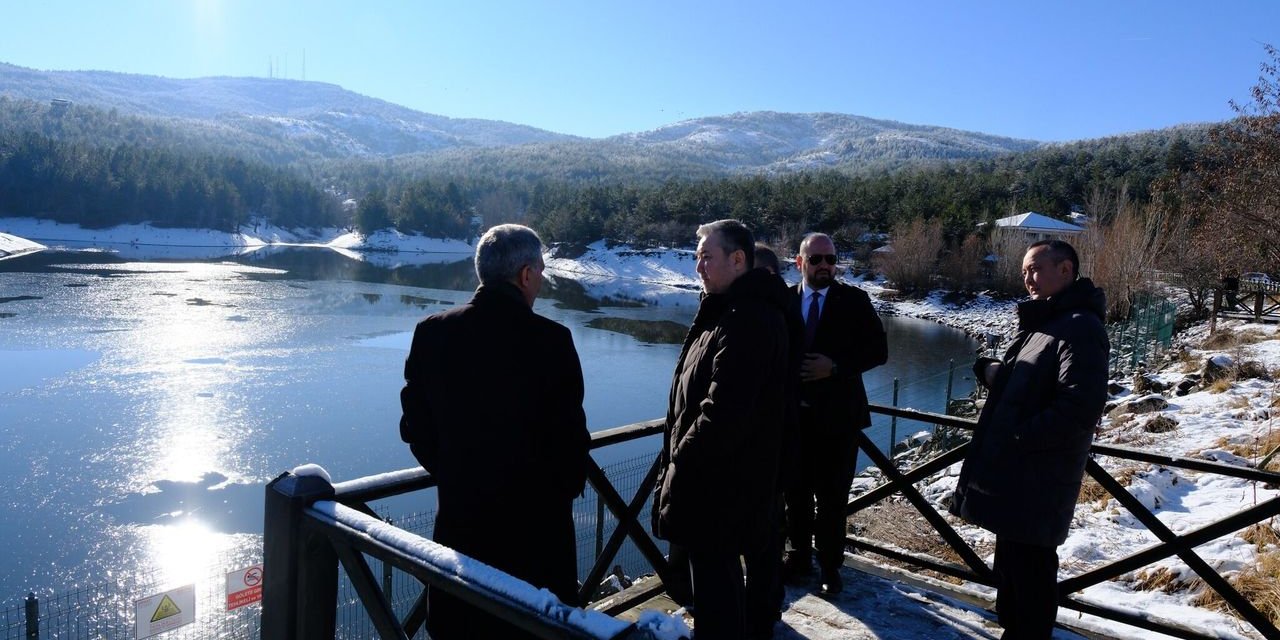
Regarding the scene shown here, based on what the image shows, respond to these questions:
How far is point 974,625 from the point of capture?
363cm

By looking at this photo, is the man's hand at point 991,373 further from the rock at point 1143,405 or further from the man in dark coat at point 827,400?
the rock at point 1143,405

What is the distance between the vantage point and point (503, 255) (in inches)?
92.1

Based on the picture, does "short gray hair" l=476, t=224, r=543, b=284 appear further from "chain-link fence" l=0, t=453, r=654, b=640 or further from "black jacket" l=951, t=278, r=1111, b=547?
"chain-link fence" l=0, t=453, r=654, b=640

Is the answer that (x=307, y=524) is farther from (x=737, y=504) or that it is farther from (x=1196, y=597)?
(x=1196, y=597)

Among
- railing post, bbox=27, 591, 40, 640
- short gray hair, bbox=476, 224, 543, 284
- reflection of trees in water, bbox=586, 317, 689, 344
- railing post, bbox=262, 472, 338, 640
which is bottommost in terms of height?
reflection of trees in water, bbox=586, 317, 689, 344

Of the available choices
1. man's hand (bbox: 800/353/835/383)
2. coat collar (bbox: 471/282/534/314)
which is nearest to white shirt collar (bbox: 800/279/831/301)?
man's hand (bbox: 800/353/835/383)

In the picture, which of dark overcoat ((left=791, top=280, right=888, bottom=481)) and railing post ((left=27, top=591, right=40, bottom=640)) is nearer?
dark overcoat ((left=791, top=280, right=888, bottom=481))

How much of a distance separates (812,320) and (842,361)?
25 centimetres

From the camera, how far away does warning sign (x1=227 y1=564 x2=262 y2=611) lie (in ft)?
25.1

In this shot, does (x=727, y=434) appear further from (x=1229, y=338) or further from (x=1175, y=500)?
(x=1229, y=338)

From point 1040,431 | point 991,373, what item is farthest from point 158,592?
point 1040,431

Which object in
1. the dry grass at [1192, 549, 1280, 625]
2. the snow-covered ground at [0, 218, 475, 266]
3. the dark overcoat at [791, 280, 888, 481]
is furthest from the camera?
the snow-covered ground at [0, 218, 475, 266]

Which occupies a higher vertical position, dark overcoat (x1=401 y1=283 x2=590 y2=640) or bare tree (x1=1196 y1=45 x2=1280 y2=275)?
bare tree (x1=1196 y1=45 x2=1280 y2=275)

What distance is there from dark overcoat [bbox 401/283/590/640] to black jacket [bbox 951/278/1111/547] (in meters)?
1.64
